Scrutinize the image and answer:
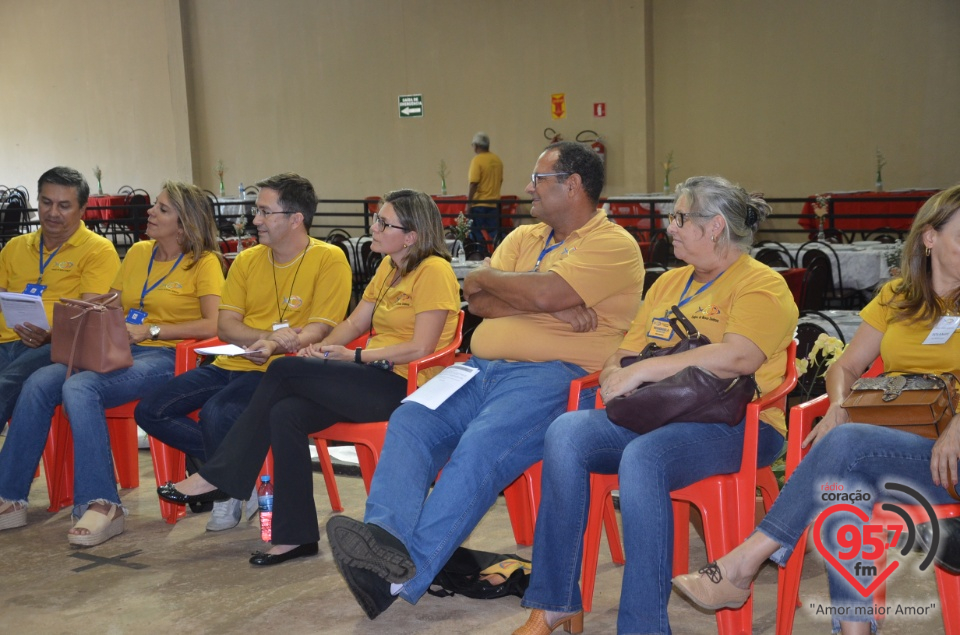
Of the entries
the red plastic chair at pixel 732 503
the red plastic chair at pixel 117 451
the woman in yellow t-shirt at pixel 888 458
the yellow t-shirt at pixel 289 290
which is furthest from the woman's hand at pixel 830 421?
the red plastic chair at pixel 117 451

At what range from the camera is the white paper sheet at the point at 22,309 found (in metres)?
3.68

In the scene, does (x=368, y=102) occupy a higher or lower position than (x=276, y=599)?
higher

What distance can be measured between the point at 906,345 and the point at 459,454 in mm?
1095

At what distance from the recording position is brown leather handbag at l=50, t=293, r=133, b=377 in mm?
3432

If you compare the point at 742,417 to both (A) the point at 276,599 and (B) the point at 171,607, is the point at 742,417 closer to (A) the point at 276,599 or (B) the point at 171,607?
(A) the point at 276,599

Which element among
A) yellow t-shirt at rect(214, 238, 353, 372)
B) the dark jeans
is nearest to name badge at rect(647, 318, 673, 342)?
the dark jeans

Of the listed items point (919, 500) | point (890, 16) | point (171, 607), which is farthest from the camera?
point (890, 16)

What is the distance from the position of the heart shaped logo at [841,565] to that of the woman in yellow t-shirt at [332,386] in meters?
1.29

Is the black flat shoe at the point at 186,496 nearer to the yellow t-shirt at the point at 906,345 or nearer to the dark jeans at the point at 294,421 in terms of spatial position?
the dark jeans at the point at 294,421

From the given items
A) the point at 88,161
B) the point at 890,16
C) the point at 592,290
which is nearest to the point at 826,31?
the point at 890,16

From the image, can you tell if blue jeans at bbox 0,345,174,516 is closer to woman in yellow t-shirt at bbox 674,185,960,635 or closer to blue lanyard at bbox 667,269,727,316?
blue lanyard at bbox 667,269,727,316

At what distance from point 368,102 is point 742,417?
11.4 metres

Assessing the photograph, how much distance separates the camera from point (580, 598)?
2.42 meters

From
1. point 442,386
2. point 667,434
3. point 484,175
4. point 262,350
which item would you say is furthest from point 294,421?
point 484,175
